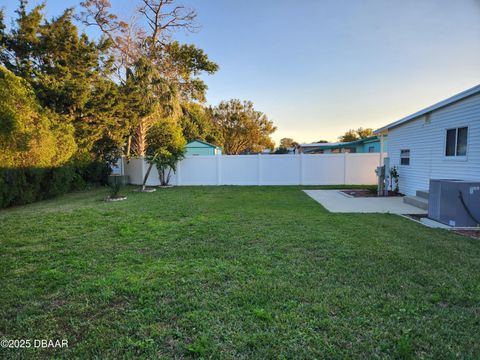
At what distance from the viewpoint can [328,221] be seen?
5.65 m

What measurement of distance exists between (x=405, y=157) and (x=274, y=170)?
610 centimetres

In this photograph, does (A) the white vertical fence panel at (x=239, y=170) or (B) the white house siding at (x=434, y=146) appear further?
(A) the white vertical fence panel at (x=239, y=170)

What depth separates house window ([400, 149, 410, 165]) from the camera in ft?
31.2

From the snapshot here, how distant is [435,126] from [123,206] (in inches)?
382

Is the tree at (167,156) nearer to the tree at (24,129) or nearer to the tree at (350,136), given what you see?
the tree at (24,129)

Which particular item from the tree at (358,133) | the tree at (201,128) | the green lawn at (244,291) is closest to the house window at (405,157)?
the green lawn at (244,291)

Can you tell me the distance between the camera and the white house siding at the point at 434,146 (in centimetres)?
634

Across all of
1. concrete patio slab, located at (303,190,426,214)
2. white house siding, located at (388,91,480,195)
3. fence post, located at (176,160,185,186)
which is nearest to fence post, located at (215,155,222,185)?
fence post, located at (176,160,185,186)

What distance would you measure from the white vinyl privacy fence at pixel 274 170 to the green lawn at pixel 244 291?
871 cm

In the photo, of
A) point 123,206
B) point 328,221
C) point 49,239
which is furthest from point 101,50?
point 328,221

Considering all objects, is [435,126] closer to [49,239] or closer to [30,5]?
[49,239]

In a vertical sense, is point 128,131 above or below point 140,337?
above

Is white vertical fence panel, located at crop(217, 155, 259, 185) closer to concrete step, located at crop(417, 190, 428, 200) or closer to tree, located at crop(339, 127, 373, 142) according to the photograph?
concrete step, located at crop(417, 190, 428, 200)

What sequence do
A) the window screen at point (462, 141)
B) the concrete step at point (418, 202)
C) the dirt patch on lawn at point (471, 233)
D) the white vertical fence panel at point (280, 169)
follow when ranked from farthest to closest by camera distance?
the white vertical fence panel at point (280, 169), the concrete step at point (418, 202), the window screen at point (462, 141), the dirt patch on lawn at point (471, 233)
